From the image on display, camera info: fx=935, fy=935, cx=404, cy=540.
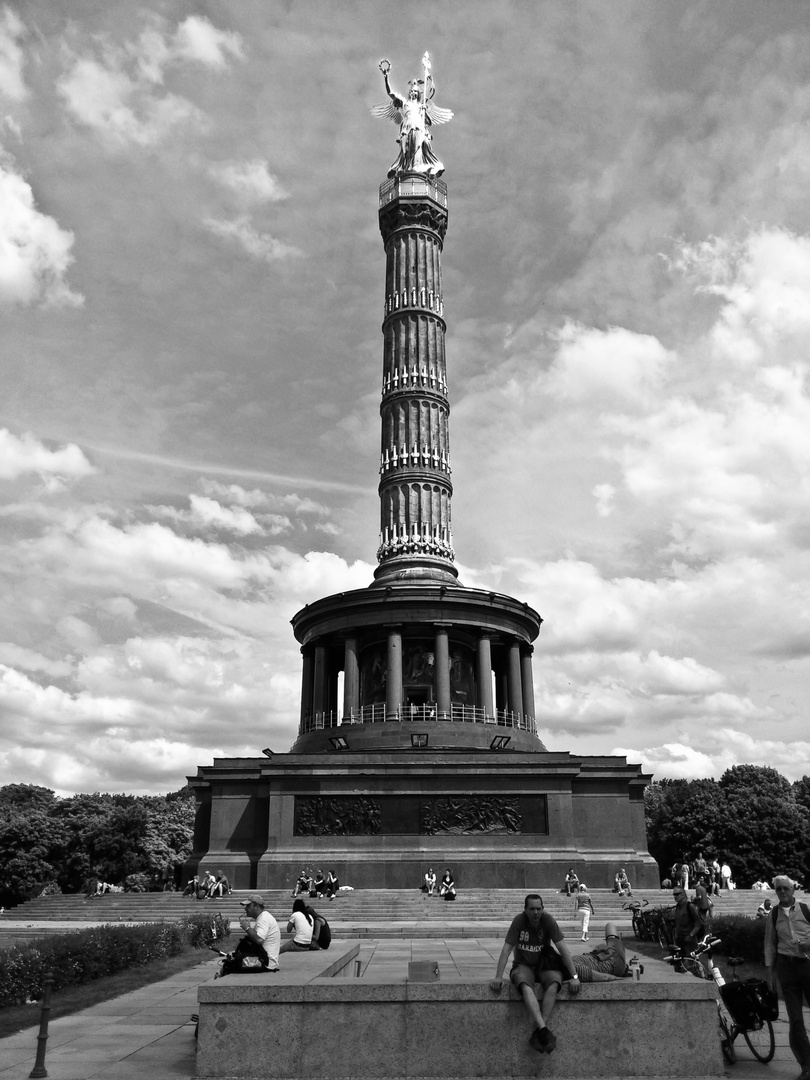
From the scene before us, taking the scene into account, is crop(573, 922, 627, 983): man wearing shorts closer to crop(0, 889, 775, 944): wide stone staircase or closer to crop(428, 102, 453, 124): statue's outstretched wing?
crop(0, 889, 775, 944): wide stone staircase

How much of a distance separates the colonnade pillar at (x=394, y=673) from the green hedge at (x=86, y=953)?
17.1 m

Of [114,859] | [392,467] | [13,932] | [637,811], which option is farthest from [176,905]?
[114,859]

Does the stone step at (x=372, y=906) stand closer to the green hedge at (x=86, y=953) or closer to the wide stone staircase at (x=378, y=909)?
the wide stone staircase at (x=378, y=909)

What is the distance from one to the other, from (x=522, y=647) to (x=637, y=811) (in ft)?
28.4

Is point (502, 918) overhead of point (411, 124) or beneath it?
beneath

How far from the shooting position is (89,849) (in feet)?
206

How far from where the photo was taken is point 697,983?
843 cm

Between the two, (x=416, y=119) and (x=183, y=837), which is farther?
(x=183, y=837)

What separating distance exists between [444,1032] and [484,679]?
30.2 m

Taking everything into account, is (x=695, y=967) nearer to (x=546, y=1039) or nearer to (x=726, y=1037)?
(x=726, y=1037)

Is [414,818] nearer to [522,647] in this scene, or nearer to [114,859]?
[522,647]

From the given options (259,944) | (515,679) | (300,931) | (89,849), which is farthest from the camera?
(89,849)

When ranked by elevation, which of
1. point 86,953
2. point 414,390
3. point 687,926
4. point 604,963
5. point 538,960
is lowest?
point 86,953

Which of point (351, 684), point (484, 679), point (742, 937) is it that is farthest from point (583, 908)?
point (351, 684)
